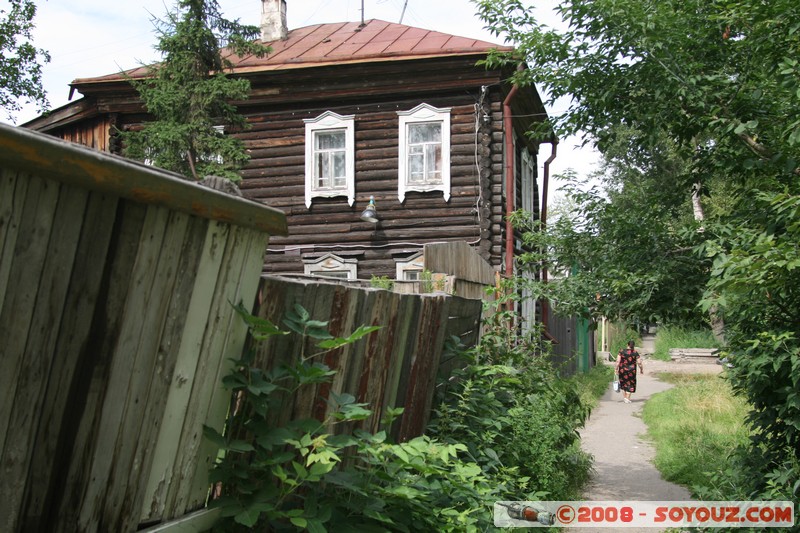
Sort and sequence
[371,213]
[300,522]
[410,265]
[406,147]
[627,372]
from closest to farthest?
[300,522] → [371,213] → [410,265] → [406,147] → [627,372]

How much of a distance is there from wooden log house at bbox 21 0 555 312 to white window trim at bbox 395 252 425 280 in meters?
0.02

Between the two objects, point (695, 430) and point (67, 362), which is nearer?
point (67, 362)

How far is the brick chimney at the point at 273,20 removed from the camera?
18188mm

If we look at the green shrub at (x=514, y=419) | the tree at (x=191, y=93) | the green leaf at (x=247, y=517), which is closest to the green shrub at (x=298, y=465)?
the green leaf at (x=247, y=517)

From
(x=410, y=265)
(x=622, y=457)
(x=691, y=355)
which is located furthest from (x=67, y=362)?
(x=691, y=355)

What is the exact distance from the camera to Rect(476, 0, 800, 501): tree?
16.2 ft

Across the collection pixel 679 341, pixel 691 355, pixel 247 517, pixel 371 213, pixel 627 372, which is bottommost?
pixel 247 517

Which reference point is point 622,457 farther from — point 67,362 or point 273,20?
point 273,20

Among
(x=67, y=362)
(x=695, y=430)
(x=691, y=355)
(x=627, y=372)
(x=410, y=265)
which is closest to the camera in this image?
(x=67, y=362)

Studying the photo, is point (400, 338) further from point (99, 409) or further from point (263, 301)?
point (99, 409)

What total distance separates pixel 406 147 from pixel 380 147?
54 centimetres

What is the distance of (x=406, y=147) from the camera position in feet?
49.2

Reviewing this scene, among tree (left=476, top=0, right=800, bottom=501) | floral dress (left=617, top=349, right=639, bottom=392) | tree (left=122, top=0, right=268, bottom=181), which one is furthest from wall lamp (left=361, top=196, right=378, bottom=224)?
tree (left=476, top=0, right=800, bottom=501)

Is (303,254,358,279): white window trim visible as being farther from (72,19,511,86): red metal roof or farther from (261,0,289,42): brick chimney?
(261,0,289,42): brick chimney
